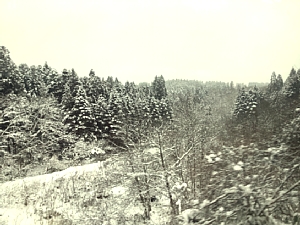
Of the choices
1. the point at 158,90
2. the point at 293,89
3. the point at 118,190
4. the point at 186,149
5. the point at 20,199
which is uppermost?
the point at 293,89

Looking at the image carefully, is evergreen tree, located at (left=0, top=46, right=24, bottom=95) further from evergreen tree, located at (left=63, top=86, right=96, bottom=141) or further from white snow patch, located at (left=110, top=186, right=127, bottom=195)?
white snow patch, located at (left=110, top=186, right=127, bottom=195)

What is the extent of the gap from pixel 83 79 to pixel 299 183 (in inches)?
1355

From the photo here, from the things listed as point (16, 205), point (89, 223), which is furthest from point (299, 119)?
point (16, 205)

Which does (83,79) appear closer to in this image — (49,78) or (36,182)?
(49,78)

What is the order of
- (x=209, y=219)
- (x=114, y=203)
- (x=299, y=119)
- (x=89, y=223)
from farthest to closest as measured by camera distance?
(x=114, y=203)
(x=89, y=223)
(x=299, y=119)
(x=209, y=219)

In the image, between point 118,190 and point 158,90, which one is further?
point 158,90

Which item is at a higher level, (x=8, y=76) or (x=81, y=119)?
(x=8, y=76)

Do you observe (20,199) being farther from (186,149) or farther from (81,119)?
(81,119)

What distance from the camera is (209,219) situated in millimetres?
2262

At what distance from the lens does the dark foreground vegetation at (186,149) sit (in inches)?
87.7

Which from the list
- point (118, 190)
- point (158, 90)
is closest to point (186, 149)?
point (118, 190)

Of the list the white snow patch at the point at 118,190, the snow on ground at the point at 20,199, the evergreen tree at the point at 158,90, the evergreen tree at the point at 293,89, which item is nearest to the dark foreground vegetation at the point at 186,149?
the evergreen tree at the point at 293,89

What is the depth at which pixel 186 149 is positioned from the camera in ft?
44.5

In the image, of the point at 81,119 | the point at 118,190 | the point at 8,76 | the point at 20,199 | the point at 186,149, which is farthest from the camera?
the point at 81,119
